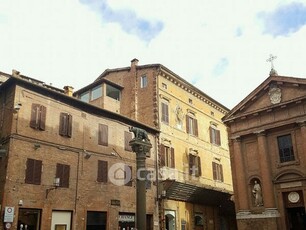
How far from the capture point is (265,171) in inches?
910

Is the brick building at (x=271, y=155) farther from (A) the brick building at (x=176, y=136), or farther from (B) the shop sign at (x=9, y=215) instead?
(B) the shop sign at (x=9, y=215)

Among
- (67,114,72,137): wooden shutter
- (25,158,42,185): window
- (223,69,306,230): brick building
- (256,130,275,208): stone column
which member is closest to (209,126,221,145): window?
(223,69,306,230): brick building

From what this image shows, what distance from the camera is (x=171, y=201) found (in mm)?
26453

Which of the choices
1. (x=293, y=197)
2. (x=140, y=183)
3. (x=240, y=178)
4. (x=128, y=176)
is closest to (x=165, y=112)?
(x=128, y=176)

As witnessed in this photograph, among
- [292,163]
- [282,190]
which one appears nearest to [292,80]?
[292,163]

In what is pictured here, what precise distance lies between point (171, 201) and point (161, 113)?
682 centimetres

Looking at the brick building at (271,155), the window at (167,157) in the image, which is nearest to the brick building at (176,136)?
the window at (167,157)

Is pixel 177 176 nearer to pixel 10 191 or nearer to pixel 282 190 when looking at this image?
pixel 282 190

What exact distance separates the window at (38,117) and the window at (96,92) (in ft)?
27.8

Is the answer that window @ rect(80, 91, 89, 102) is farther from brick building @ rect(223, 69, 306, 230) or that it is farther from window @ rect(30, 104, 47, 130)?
brick building @ rect(223, 69, 306, 230)

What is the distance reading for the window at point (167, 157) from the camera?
87.6 ft

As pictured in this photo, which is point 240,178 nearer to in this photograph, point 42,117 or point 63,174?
point 63,174

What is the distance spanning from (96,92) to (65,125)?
26.2ft

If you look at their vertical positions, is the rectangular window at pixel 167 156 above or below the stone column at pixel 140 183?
above
